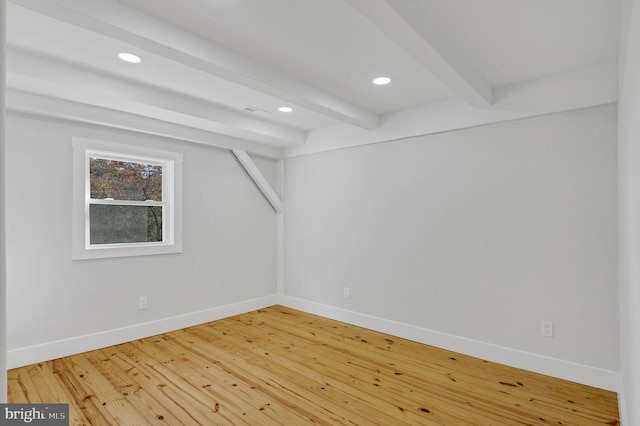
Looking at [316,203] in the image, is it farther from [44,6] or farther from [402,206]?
[44,6]

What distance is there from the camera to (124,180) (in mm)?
3766

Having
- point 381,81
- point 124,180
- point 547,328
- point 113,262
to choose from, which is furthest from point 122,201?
point 547,328

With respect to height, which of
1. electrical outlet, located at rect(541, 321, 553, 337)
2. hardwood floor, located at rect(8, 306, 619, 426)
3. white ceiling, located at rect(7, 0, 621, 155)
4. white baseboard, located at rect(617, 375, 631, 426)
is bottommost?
hardwood floor, located at rect(8, 306, 619, 426)

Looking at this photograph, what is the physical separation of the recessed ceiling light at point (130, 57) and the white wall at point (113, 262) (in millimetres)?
1280

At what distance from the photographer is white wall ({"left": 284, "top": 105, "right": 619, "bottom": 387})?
2.74 meters

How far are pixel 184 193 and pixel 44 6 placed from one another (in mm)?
2637

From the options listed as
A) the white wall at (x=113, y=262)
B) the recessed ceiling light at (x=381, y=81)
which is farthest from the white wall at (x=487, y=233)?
the white wall at (x=113, y=262)

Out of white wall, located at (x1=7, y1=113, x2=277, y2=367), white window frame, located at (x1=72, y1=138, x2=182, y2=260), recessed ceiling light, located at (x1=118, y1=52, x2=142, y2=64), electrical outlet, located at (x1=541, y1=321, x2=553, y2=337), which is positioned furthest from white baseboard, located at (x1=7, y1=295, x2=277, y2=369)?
electrical outlet, located at (x1=541, y1=321, x2=553, y2=337)

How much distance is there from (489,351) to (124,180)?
4.08 m

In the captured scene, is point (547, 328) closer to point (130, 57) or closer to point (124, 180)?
point (130, 57)

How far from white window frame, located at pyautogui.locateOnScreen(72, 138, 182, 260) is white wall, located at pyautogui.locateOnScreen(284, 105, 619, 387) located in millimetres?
1800

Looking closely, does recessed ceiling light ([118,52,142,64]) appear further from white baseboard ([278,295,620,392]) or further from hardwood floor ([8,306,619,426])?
white baseboard ([278,295,620,392])

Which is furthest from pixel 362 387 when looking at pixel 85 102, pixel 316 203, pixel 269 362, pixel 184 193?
pixel 85 102

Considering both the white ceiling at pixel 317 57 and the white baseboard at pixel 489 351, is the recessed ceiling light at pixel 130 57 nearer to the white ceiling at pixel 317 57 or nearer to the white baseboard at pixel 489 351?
the white ceiling at pixel 317 57
